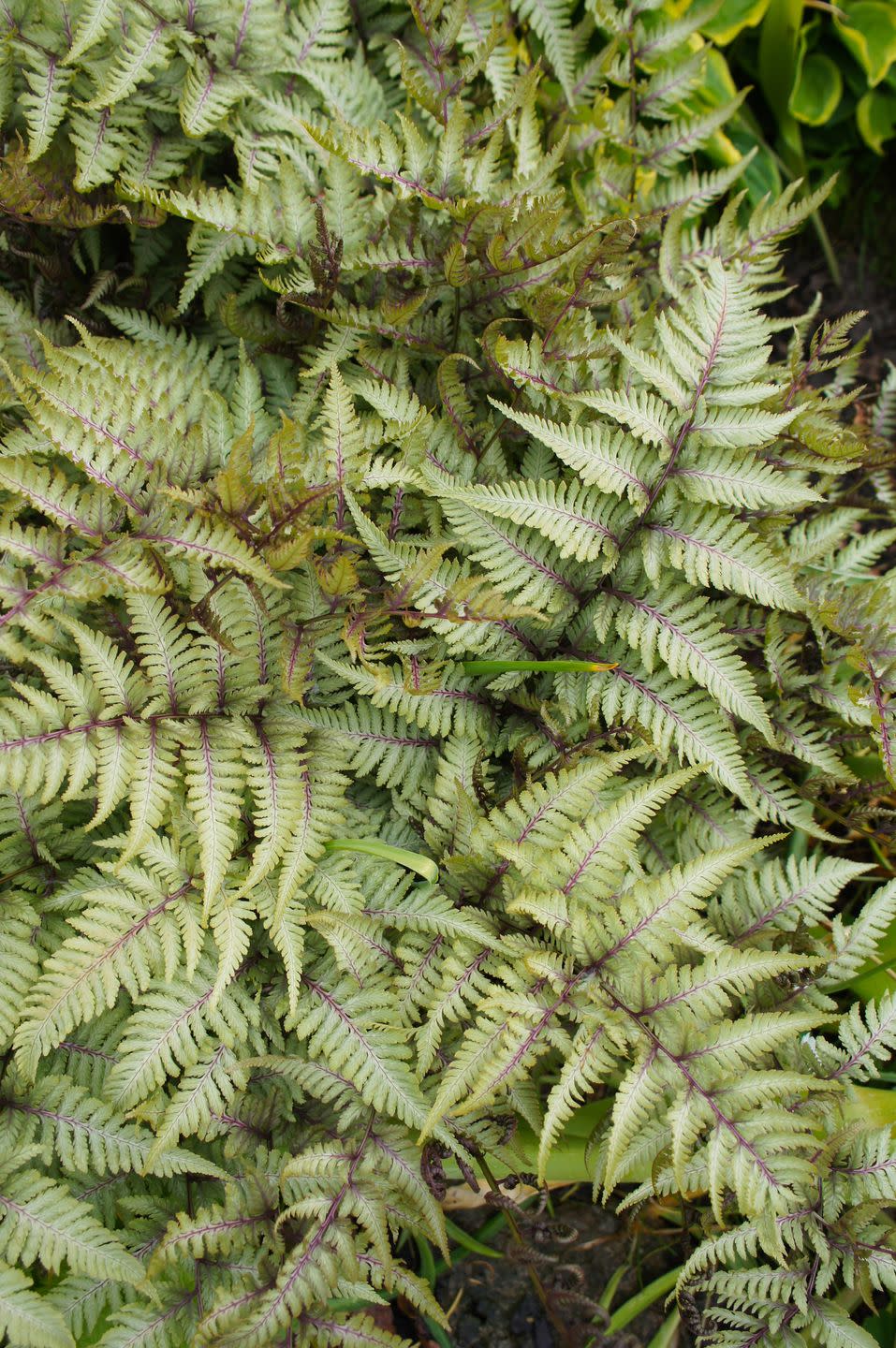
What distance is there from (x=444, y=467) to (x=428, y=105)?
84cm

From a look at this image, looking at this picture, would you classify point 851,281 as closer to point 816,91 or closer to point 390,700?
point 816,91

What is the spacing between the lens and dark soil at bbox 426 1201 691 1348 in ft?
7.31

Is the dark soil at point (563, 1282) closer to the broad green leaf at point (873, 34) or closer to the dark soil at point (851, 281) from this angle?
the dark soil at point (851, 281)

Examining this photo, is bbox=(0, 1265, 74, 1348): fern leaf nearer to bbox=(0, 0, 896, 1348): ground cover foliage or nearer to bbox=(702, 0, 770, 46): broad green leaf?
bbox=(0, 0, 896, 1348): ground cover foliage

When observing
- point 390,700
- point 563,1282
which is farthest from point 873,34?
point 563,1282

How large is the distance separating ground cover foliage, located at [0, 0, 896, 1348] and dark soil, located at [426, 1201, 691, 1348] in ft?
0.48

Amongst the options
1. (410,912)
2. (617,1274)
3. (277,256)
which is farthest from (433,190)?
(617,1274)

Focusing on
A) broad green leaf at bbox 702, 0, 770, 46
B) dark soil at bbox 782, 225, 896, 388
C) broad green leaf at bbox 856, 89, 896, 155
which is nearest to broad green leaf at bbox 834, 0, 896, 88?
broad green leaf at bbox 856, 89, 896, 155

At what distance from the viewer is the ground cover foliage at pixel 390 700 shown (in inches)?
70.2

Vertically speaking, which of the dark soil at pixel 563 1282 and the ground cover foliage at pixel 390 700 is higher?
the ground cover foliage at pixel 390 700

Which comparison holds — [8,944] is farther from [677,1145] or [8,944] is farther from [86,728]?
[677,1145]

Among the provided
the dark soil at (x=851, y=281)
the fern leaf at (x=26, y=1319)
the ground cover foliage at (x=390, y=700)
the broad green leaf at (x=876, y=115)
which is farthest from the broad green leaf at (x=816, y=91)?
the fern leaf at (x=26, y=1319)

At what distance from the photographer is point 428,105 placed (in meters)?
2.15

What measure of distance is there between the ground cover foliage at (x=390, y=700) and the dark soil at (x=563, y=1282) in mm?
146
